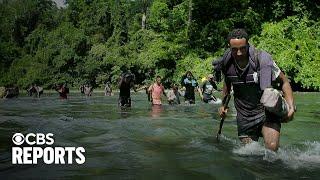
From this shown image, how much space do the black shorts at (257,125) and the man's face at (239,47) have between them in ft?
2.66

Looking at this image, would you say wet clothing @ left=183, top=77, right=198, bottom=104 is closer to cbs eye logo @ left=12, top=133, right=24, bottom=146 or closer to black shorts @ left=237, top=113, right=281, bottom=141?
cbs eye logo @ left=12, top=133, right=24, bottom=146

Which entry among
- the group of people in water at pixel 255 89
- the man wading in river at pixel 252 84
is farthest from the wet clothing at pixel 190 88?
the man wading in river at pixel 252 84

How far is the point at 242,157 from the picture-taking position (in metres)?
6.85

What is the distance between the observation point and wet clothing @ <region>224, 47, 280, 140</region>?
609 centimetres

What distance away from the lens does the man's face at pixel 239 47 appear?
6168 millimetres

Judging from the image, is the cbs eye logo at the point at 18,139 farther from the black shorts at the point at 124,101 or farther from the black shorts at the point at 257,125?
the black shorts at the point at 124,101

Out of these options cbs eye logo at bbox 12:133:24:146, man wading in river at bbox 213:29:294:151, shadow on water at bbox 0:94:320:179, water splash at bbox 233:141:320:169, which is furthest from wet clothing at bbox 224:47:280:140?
cbs eye logo at bbox 12:133:24:146

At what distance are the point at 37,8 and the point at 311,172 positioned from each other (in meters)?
71.3

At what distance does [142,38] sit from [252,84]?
166 feet

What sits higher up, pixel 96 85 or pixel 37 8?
pixel 37 8

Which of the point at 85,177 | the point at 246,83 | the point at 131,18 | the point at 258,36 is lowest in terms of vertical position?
the point at 85,177

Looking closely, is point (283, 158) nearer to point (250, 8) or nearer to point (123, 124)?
point (123, 124)

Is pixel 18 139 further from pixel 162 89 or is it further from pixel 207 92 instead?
pixel 207 92

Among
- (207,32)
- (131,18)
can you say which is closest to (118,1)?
(131,18)
